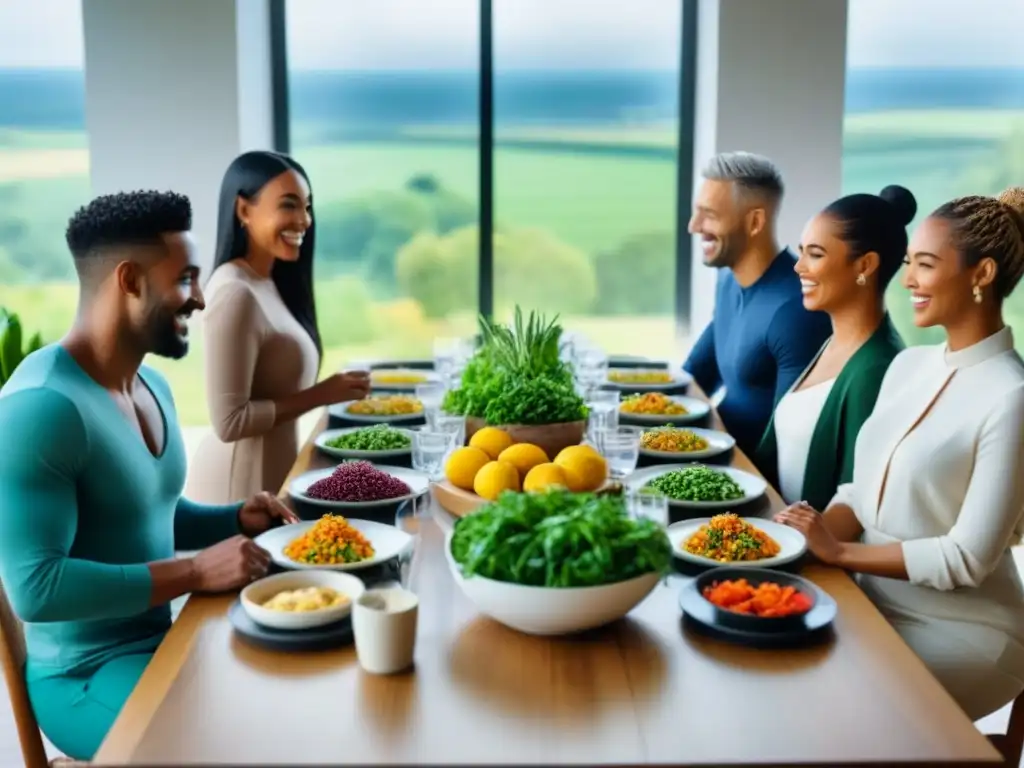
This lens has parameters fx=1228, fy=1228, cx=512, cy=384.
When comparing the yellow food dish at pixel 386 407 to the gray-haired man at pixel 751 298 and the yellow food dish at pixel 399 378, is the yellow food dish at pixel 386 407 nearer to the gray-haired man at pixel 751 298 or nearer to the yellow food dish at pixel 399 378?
the yellow food dish at pixel 399 378

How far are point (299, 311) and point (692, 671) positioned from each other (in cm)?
204

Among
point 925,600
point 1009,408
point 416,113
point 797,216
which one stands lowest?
point 925,600

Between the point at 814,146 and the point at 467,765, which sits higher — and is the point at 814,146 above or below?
above

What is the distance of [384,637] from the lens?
157 cm

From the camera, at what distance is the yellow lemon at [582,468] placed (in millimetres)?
2084

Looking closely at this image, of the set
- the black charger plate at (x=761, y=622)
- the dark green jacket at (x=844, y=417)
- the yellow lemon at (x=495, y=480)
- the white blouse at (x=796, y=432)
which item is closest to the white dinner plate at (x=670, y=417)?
the white blouse at (x=796, y=432)

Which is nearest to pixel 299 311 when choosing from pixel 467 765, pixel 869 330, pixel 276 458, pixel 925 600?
pixel 276 458

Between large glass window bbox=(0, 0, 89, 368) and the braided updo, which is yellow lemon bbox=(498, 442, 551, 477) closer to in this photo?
the braided updo

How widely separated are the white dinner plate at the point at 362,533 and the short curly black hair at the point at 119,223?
0.53 m

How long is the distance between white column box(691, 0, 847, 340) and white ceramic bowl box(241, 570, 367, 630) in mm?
3293

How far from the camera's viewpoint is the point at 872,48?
16.8 ft

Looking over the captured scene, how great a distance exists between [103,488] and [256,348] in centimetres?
108

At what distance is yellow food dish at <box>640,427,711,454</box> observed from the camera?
2812 millimetres

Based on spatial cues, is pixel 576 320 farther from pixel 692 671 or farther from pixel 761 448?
pixel 692 671
